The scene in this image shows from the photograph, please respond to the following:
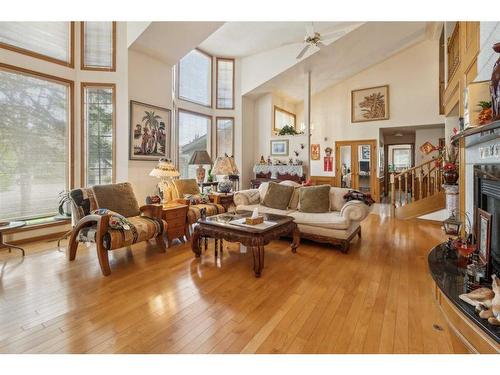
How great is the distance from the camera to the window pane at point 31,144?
3.70m

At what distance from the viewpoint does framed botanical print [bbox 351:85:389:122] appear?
300 inches

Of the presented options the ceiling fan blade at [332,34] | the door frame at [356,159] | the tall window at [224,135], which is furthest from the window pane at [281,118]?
the ceiling fan blade at [332,34]

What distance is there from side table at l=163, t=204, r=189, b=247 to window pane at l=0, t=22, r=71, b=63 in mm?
3183

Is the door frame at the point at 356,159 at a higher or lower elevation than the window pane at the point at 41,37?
lower

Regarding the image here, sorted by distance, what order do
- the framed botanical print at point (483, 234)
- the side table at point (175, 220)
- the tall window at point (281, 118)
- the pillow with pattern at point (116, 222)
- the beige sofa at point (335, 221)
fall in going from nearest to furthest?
the framed botanical print at point (483, 234) → the pillow with pattern at point (116, 222) → the beige sofa at point (335, 221) → the side table at point (175, 220) → the tall window at point (281, 118)

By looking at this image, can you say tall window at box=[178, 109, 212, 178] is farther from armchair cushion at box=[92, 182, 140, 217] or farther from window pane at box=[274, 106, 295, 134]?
armchair cushion at box=[92, 182, 140, 217]

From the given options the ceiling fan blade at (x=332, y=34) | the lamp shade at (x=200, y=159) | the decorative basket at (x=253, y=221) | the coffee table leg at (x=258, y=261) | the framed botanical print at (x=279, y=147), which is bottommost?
the coffee table leg at (x=258, y=261)

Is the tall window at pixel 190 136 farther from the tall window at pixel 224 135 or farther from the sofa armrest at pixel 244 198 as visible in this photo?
the sofa armrest at pixel 244 198

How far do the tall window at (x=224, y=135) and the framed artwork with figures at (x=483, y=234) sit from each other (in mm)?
6045

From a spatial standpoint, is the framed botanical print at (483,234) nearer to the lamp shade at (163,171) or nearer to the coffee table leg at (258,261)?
the coffee table leg at (258,261)

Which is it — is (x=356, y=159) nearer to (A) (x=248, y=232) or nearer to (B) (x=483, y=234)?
(B) (x=483, y=234)

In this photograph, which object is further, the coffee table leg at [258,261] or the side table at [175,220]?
the side table at [175,220]

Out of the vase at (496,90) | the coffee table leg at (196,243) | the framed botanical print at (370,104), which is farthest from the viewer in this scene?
the framed botanical print at (370,104)
